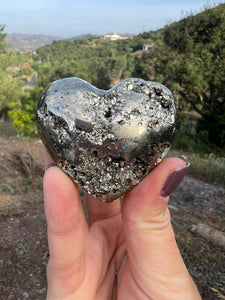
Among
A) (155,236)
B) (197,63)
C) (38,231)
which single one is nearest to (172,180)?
(155,236)

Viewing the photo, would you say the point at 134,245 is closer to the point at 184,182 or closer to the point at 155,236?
the point at 155,236

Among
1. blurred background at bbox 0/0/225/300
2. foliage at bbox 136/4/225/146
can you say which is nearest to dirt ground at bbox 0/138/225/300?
blurred background at bbox 0/0/225/300

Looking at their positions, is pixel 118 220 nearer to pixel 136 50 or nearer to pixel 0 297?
pixel 0 297

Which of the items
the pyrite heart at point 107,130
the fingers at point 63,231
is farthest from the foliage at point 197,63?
the fingers at point 63,231

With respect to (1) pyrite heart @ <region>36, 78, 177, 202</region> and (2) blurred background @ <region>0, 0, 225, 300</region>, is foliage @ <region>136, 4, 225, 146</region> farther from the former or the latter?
(1) pyrite heart @ <region>36, 78, 177, 202</region>

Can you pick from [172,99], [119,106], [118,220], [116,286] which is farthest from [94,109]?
[116,286]

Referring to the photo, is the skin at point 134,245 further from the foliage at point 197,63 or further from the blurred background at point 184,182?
the foliage at point 197,63
